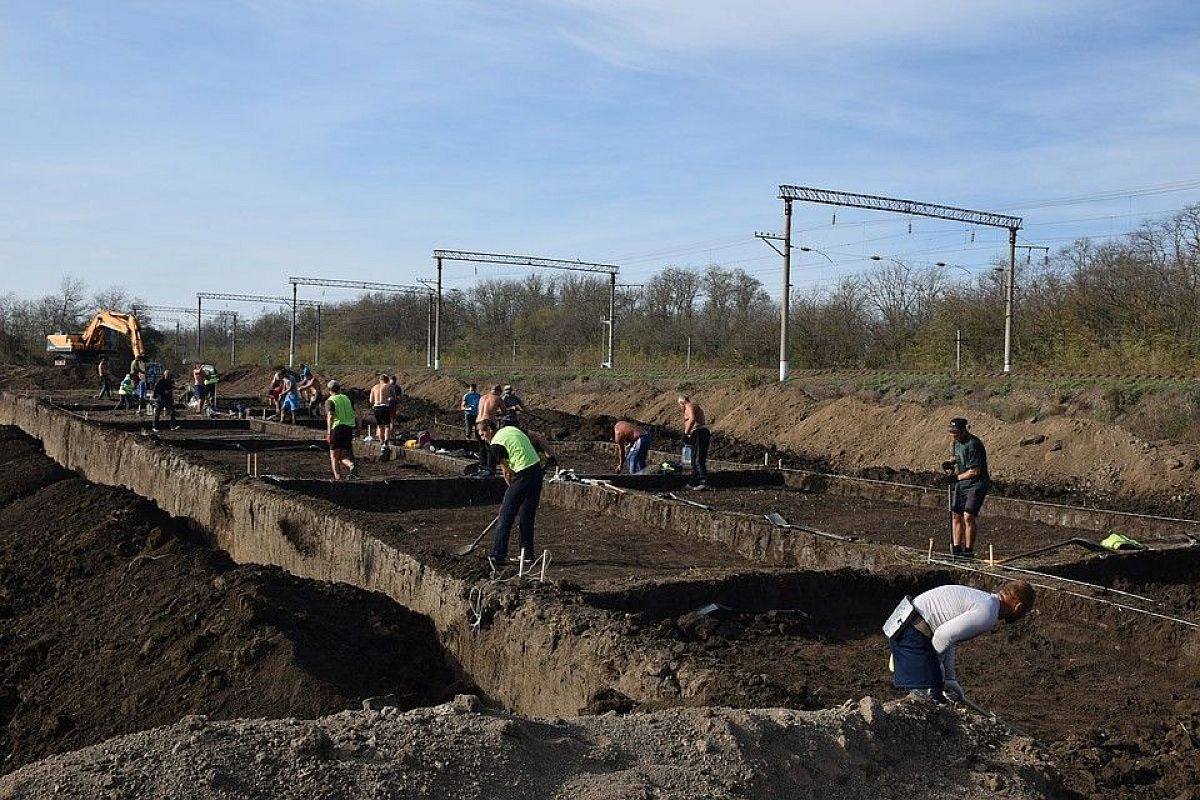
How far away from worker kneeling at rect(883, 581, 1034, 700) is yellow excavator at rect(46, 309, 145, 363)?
113ft

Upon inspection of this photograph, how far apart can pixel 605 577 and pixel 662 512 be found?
3.19 m

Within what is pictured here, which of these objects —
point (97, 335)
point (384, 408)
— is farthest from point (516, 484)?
point (97, 335)

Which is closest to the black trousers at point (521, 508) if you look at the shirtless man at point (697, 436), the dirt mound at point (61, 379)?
the shirtless man at point (697, 436)

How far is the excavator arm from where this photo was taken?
118ft

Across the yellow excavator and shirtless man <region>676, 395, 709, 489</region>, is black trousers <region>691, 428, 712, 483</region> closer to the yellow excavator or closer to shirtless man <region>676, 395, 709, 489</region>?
shirtless man <region>676, 395, 709, 489</region>

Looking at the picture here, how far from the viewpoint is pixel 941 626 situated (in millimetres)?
5328

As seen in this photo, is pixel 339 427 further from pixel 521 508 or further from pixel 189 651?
pixel 189 651

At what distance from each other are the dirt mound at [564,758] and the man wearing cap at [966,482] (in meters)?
5.59

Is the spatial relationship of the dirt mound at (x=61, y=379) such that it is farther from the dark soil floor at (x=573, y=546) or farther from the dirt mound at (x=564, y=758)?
the dirt mound at (x=564, y=758)

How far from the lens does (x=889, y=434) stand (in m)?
22.2

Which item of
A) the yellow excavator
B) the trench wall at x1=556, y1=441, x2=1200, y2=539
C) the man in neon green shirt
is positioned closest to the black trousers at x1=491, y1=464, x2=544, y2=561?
the man in neon green shirt

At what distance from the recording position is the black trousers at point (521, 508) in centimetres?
896

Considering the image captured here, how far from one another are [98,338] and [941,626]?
125 ft

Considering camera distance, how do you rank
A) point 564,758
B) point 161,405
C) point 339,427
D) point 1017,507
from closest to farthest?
point 564,758, point 1017,507, point 339,427, point 161,405
